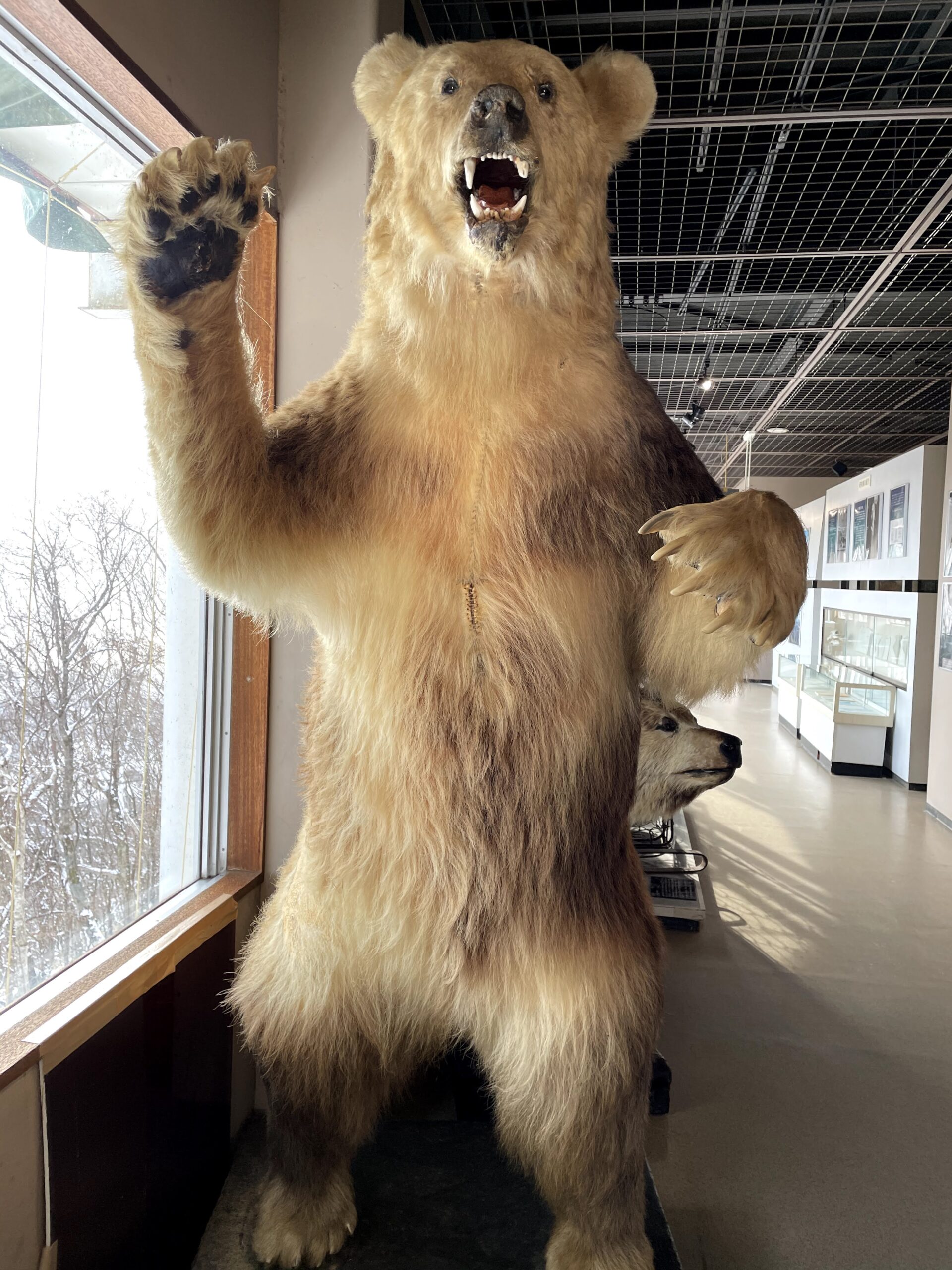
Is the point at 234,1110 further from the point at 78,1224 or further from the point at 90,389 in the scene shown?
the point at 90,389

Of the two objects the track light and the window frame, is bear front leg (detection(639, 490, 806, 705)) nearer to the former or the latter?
the window frame

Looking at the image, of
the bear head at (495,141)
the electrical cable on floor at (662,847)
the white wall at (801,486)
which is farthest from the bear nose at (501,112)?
the white wall at (801,486)

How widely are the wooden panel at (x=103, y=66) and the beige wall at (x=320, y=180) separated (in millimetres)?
299

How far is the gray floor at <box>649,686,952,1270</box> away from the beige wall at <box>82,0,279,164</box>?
2248 millimetres

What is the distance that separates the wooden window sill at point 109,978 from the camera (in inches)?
43.0

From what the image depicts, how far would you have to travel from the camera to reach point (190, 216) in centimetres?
96

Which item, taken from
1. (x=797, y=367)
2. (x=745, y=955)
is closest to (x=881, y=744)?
(x=797, y=367)

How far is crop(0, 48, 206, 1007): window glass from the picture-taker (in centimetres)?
117

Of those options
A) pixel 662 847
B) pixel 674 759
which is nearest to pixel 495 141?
pixel 674 759

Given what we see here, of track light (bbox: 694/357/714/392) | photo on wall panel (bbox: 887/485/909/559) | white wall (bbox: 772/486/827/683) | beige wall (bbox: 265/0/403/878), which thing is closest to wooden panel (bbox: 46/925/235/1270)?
beige wall (bbox: 265/0/403/878)

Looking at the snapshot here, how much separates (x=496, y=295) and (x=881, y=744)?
20.8ft

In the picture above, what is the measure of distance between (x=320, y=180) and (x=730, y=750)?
5.86 feet

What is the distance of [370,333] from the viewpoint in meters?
1.18

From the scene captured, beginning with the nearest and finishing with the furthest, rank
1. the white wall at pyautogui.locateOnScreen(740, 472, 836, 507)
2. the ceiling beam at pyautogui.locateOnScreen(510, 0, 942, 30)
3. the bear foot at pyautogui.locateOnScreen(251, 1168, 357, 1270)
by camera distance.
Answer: the bear foot at pyautogui.locateOnScreen(251, 1168, 357, 1270)
the ceiling beam at pyautogui.locateOnScreen(510, 0, 942, 30)
the white wall at pyautogui.locateOnScreen(740, 472, 836, 507)
